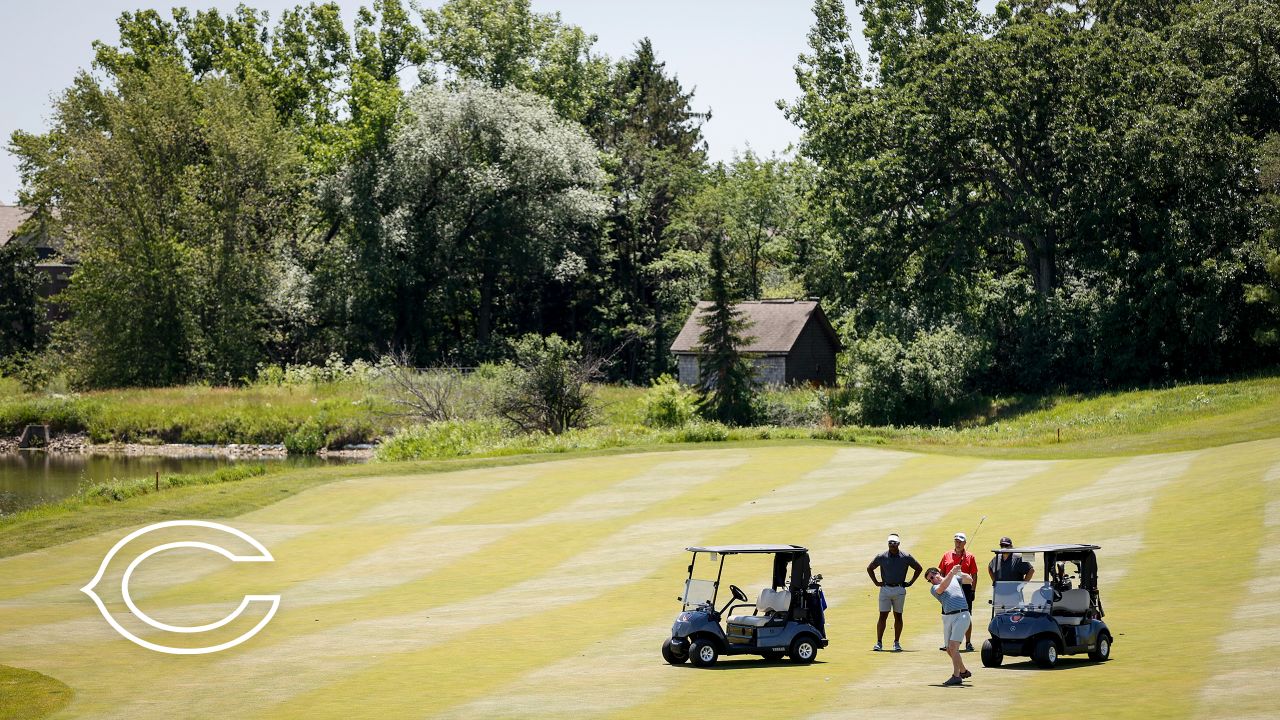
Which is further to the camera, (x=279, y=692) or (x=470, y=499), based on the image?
(x=470, y=499)

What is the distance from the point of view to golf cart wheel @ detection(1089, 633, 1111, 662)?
787 inches

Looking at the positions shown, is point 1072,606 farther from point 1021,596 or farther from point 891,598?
point 891,598

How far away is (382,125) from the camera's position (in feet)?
282

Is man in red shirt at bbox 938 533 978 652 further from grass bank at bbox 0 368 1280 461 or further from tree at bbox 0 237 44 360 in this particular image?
tree at bbox 0 237 44 360

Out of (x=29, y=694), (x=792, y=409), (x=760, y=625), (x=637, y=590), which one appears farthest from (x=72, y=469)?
(x=760, y=625)

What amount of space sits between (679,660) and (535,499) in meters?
18.5

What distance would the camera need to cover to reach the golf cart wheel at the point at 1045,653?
19.9 meters

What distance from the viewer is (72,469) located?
5878 centimetres

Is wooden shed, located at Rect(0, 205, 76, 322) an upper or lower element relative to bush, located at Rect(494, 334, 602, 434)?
upper

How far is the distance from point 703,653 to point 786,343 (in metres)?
56.9

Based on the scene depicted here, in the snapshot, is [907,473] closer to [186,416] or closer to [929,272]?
[929,272]

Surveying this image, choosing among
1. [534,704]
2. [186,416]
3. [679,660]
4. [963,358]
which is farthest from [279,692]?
[186,416]

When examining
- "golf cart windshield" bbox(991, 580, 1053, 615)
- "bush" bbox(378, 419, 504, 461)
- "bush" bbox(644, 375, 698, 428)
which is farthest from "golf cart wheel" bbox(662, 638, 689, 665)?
"bush" bbox(644, 375, 698, 428)

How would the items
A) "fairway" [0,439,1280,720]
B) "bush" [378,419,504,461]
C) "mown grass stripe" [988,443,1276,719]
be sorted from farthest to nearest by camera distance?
1. "bush" [378,419,504,461]
2. "fairway" [0,439,1280,720]
3. "mown grass stripe" [988,443,1276,719]
